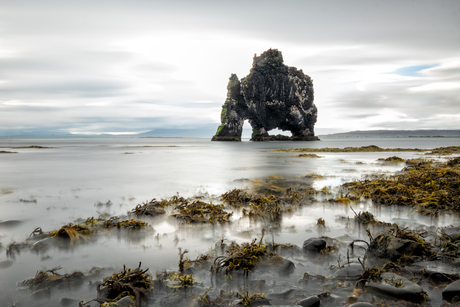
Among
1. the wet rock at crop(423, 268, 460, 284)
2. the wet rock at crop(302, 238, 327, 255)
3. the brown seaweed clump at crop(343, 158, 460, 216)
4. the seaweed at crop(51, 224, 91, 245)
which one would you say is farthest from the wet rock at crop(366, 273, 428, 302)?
the seaweed at crop(51, 224, 91, 245)

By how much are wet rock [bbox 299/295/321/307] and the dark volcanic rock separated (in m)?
98.5

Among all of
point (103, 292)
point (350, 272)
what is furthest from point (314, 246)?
point (103, 292)

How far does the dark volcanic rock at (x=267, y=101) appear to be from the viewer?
10294 cm

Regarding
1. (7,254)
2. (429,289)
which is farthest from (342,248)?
(7,254)

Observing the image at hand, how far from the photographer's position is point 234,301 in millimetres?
3523

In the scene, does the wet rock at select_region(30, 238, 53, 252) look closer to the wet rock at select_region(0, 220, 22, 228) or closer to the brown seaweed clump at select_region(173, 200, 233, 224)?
the wet rock at select_region(0, 220, 22, 228)

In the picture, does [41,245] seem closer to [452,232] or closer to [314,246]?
[314,246]

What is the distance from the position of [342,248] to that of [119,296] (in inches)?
153

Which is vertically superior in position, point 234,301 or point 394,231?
point 394,231

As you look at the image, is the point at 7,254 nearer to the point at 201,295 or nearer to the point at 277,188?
the point at 201,295

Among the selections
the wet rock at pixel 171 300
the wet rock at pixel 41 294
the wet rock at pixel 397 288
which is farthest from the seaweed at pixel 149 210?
the wet rock at pixel 397 288

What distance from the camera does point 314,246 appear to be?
16.8ft

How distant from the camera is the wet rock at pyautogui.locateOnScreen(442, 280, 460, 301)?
11.2ft

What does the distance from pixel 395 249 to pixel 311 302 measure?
2236 millimetres
